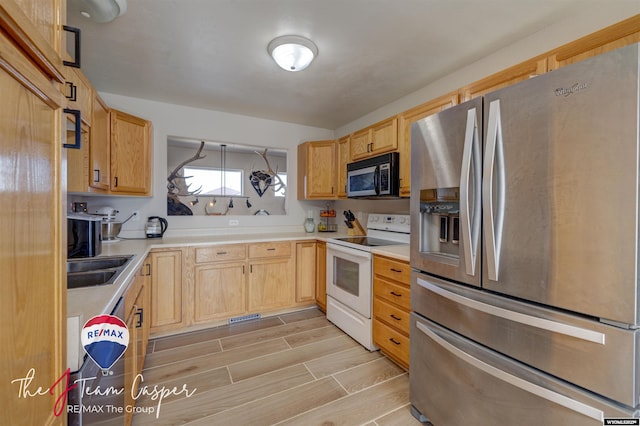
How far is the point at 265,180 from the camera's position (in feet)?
11.9

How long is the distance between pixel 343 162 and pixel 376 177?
0.81m

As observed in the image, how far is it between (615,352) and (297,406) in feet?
5.11

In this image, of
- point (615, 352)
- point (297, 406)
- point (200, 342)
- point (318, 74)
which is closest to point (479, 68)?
point (318, 74)

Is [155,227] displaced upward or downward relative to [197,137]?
downward

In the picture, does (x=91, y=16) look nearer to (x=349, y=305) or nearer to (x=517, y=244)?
(x=517, y=244)

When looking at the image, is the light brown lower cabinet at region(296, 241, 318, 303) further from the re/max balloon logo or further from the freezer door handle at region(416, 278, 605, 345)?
the re/max balloon logo

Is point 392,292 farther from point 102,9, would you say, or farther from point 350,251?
point 102,9

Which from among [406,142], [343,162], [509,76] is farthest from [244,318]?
[509,76]

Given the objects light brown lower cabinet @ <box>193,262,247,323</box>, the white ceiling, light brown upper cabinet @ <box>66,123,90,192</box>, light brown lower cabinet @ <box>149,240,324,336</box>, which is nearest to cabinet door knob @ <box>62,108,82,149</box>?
the white ceiling

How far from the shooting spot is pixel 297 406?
5.49 feet

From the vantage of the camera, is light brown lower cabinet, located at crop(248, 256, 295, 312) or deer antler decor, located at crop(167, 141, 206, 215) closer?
light brown lower cabinet, located at crop(248, 256, 295, 312)

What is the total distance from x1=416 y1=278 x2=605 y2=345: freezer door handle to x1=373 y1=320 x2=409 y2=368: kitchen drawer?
76 cm

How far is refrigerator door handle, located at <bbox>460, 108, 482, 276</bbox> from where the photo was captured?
4.11ft

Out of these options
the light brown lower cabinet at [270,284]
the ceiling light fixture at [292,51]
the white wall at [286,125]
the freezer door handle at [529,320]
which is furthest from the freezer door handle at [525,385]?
the ceiling light fixture at [292,51]
